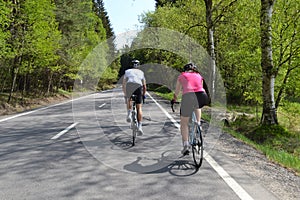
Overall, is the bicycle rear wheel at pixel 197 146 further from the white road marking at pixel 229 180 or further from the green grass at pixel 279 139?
the green grass at pixel 279 139

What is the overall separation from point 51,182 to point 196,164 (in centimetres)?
263

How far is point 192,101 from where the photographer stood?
589cm

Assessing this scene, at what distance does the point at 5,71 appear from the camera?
23297 millimetres

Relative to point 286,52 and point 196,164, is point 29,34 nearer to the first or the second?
point 286,52

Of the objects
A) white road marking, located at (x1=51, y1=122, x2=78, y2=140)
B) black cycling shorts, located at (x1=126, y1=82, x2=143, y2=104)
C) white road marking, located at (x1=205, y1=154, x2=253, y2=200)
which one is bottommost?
white road marking, located at (x1=205, y1=154, x2=253, y2=200)

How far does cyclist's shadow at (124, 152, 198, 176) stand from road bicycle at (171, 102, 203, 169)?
6.0 inches

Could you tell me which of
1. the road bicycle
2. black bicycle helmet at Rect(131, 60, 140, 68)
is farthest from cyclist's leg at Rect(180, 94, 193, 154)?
black bicycle helmet at Rect(131, 60, 140, 68)

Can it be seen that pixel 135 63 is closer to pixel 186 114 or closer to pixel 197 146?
pixel 186 114

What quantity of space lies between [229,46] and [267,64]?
12.4 metres

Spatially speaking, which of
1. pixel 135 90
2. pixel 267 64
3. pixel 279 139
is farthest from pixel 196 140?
pixel 267 64

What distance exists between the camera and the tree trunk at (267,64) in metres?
10.4

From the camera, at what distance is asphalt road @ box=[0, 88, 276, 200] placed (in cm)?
427

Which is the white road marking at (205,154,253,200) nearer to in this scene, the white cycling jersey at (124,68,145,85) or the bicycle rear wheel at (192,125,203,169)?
the bicycle rear wheel at (192,125,203,169)

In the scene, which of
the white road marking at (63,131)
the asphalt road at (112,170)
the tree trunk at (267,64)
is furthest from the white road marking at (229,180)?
the tree trunk at (267,64)
